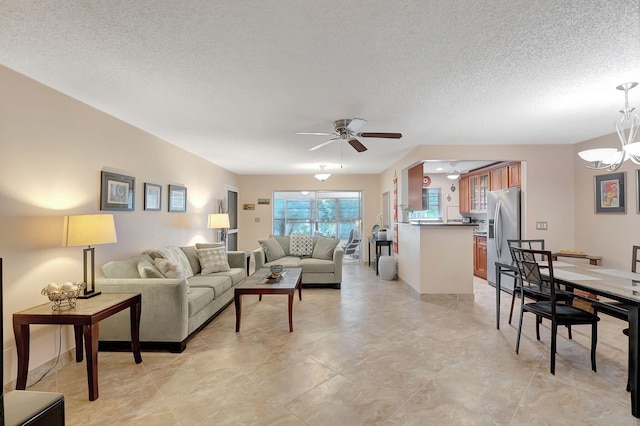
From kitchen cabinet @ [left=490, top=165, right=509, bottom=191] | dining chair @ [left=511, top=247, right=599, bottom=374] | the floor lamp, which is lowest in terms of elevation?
dining chair @ [left=511, top=247, right=599, bottom=374]

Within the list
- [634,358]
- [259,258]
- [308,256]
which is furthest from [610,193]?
[259,258]

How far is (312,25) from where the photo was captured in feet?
5.63

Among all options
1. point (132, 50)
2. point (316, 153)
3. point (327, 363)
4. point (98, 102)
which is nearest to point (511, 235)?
point (316, 153)

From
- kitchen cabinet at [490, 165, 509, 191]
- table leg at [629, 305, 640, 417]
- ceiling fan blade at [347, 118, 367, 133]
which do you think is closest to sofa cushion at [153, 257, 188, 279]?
ceiling fan blade at [347, 118, 367, 133]

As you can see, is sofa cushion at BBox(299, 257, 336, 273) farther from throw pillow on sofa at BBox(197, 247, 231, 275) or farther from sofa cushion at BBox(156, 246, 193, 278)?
sofa cushion at BBox(156, 246, 193, 278)

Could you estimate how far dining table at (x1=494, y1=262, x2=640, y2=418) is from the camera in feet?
6.22

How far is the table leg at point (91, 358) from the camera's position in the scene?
81.7 inches

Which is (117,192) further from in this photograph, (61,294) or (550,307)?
(550,307)

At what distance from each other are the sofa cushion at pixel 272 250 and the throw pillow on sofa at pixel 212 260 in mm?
Answer: 1173

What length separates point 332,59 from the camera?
6.82 ft

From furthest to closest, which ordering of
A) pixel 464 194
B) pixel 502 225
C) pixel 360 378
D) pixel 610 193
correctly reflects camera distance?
pixel 464 194 < pixel 502 225 < pixel 610 193 < pixel 360 378

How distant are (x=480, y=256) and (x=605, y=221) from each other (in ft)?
6.97

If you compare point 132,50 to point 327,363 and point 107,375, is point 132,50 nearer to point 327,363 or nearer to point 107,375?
point 107,375

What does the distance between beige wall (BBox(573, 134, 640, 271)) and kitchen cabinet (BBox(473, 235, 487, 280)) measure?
1459 millimetres
